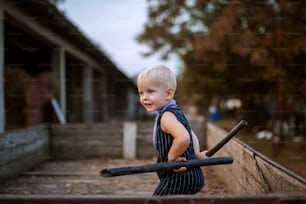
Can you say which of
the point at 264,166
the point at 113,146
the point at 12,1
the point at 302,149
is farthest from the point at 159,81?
the point at 302,149

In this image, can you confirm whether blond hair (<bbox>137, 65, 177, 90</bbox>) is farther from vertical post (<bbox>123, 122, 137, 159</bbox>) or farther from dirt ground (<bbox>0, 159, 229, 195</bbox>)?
vertical post (<bbox>123, 122, 137, 159</bbox>)

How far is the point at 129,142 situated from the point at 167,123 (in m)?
3.03

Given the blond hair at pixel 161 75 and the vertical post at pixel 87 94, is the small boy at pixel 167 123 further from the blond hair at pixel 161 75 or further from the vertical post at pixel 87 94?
the vertical post at pixel 87 94

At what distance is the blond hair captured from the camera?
1442 millimetres

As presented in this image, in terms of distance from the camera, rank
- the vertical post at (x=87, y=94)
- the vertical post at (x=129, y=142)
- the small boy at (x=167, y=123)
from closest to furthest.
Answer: the small boy at (x=167, y=123), the vertical post at (x=129, y=142), the vertical post at (x=87, y=94)

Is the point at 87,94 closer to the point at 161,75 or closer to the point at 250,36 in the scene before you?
the point at 250,36

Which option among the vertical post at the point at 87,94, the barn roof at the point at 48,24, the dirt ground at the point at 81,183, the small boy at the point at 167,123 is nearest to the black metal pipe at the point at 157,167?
the small boy at the point at 167,123

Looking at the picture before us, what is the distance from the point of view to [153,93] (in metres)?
1.46

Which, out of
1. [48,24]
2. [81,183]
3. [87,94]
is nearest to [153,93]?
[81,183]

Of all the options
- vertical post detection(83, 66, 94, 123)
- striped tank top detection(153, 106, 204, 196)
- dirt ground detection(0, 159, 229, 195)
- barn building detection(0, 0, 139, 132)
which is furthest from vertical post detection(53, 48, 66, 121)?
striped tank top detection(153, 106, 204, 196)

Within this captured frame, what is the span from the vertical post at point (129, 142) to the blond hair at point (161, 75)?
2.98 metres

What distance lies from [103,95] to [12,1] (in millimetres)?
7459

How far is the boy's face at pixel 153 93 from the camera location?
1.45 metres

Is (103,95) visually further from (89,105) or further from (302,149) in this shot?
(302,149)
